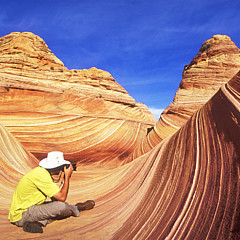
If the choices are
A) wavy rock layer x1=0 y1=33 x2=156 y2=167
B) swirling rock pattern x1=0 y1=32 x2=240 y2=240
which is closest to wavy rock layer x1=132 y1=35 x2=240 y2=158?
wavy rock layer x1=0 y1=33 x2=156 y2=167

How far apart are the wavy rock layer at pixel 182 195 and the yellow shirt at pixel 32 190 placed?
0.74 feet

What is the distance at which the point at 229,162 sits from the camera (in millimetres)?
1694

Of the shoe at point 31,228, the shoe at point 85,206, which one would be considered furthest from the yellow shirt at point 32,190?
the shoe at point 85,206

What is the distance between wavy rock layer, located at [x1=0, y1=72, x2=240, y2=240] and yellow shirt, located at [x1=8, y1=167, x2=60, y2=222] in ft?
0.74

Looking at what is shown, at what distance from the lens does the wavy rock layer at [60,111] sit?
6.57m

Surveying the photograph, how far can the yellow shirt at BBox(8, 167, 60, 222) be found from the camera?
2097 mm

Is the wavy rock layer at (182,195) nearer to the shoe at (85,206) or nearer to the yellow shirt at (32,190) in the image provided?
the shoe at (85,206)

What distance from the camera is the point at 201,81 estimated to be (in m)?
7.62

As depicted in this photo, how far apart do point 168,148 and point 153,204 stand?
1003 mm

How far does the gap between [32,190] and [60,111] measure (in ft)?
17.7

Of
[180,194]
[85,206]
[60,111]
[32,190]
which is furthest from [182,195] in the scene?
[60,111]

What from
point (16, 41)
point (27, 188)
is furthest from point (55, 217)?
point (16, 41)

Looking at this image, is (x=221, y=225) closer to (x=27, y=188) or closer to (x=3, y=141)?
(x=27, y=188)

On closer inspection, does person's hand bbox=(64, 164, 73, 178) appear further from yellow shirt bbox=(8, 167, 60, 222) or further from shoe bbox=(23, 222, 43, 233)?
shoe bbox=(23, 222, 43, 233)
